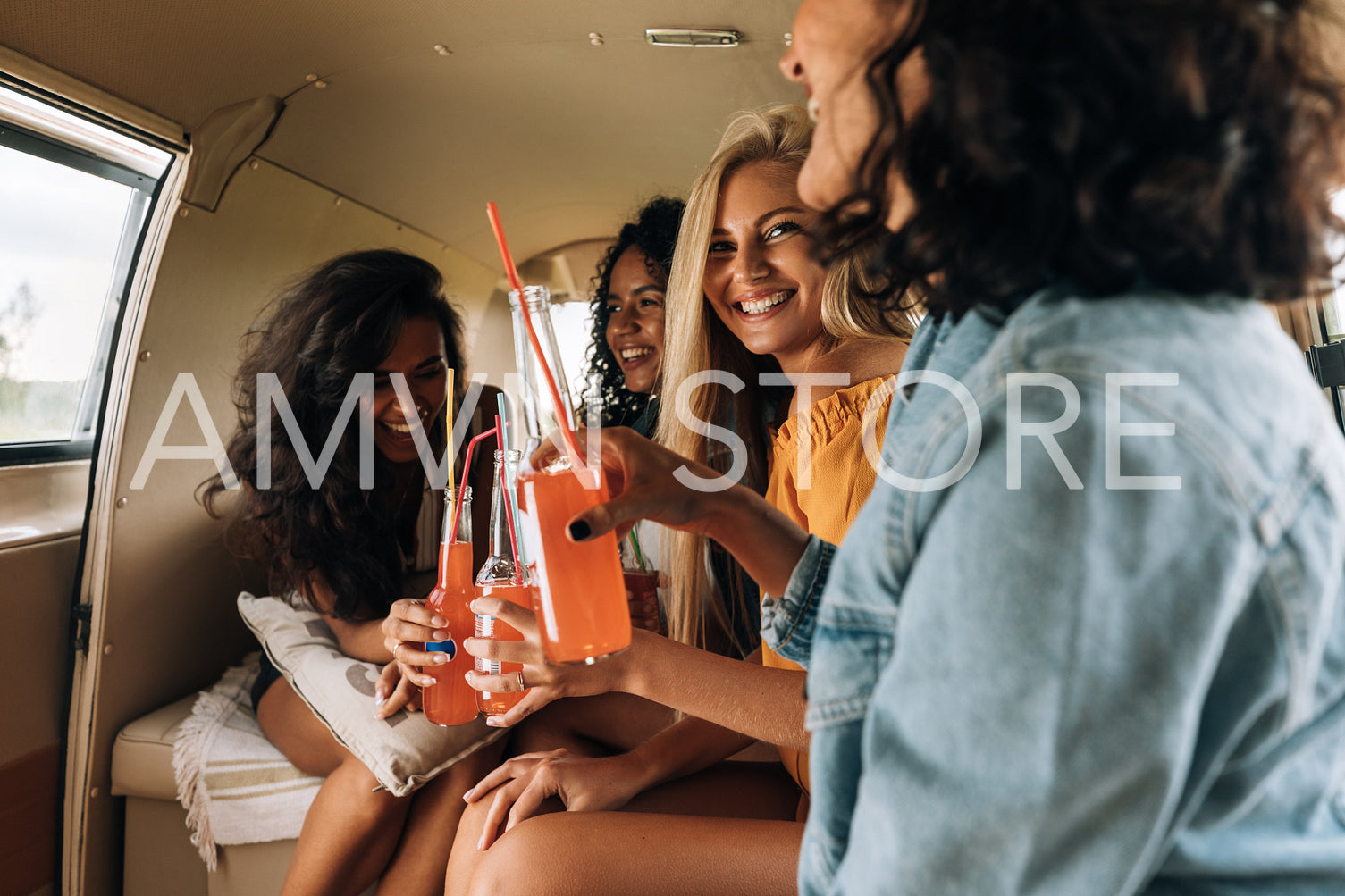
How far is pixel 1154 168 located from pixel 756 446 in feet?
4.02

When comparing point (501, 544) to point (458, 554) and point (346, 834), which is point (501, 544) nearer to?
point (458, 554)

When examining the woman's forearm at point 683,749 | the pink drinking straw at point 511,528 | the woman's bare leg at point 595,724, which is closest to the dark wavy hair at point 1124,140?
the pink drinking straw at point 511,528

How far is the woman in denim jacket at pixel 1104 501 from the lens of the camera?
50cm

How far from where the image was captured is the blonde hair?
1574mm

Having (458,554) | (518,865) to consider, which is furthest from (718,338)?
(518,865)

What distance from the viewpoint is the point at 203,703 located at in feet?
6.52

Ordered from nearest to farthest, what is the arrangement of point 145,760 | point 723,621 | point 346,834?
point 346,834 → point 723,621 → point 145,760

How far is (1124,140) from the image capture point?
54cm

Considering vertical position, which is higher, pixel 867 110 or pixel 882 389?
pixel 867 110

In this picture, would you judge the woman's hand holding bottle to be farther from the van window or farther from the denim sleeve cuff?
the van window

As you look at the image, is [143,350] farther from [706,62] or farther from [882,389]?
[882,389]

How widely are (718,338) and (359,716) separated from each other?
97 centimetres

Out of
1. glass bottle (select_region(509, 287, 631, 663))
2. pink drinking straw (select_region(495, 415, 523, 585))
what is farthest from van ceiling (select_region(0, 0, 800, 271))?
glass bottle (select_region(509, 287, 631, 663))

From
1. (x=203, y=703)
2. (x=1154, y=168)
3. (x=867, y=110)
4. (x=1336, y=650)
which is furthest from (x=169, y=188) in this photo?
(x=1336, y=650)
